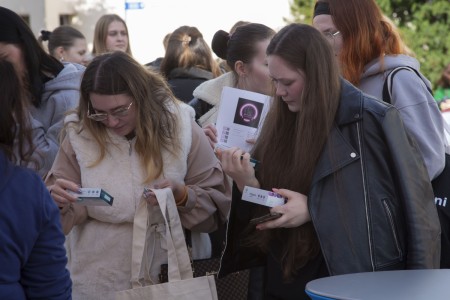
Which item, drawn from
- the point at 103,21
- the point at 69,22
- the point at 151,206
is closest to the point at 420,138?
the point at 151,206

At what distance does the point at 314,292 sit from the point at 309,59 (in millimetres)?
990

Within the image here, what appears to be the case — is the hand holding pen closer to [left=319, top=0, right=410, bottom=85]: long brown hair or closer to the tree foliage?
[left=319, top=0, right=410, bottom=85]: long brown hair

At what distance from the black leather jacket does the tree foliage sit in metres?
11.8

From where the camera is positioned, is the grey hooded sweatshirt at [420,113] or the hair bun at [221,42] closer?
the grey hooded sweatshirt at [420,113]

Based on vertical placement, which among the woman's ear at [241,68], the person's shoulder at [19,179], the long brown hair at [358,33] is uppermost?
the long brown hair at [358,33]

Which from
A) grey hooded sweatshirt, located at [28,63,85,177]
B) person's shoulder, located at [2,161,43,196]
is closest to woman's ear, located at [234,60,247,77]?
grey hooded sweatshirt, located at [28,63,85,177]

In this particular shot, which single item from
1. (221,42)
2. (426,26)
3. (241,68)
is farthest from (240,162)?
(426,26)

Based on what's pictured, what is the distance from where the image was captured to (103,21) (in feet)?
25.0

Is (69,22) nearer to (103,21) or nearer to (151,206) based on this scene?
(103,21)

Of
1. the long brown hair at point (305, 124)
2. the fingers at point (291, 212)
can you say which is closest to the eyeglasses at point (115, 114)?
the long brown hair at point (305, 124)

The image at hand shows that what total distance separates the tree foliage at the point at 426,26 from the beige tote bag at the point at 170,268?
11.4 m

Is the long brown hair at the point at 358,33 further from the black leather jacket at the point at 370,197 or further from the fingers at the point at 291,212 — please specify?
the fingers at the point at 291,212

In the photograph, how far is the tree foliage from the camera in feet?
48.9

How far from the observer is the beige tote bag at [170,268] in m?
3.62
